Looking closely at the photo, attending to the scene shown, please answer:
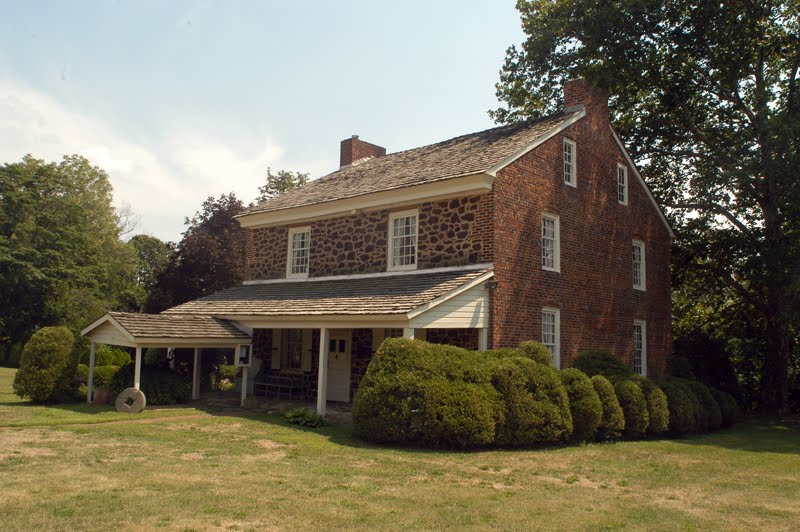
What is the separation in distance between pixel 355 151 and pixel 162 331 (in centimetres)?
1176

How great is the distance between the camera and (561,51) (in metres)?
24.0

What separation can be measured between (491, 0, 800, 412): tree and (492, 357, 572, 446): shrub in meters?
9.45

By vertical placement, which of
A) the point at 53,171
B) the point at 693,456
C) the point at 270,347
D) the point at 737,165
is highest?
the point at 53,171

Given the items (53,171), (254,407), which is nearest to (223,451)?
(254,407)

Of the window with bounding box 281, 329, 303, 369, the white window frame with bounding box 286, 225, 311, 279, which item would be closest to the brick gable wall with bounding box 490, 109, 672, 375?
the white window frame with bounding box 286, 225, 311, 279

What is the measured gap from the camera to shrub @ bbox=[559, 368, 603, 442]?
42.1 feet

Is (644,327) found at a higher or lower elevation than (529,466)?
higher

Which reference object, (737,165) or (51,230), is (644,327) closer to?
(737,165)

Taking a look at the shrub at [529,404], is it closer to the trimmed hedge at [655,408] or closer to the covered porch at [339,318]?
the covered porch at [339,318]

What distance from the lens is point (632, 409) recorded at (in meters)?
14.0

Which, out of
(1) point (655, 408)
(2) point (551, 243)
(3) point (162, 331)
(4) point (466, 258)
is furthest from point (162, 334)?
(1) point (655, 408)

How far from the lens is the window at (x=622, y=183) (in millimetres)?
20873

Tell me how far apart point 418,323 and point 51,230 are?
32469 mm

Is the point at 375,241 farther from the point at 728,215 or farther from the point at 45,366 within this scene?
the point at 728,215
